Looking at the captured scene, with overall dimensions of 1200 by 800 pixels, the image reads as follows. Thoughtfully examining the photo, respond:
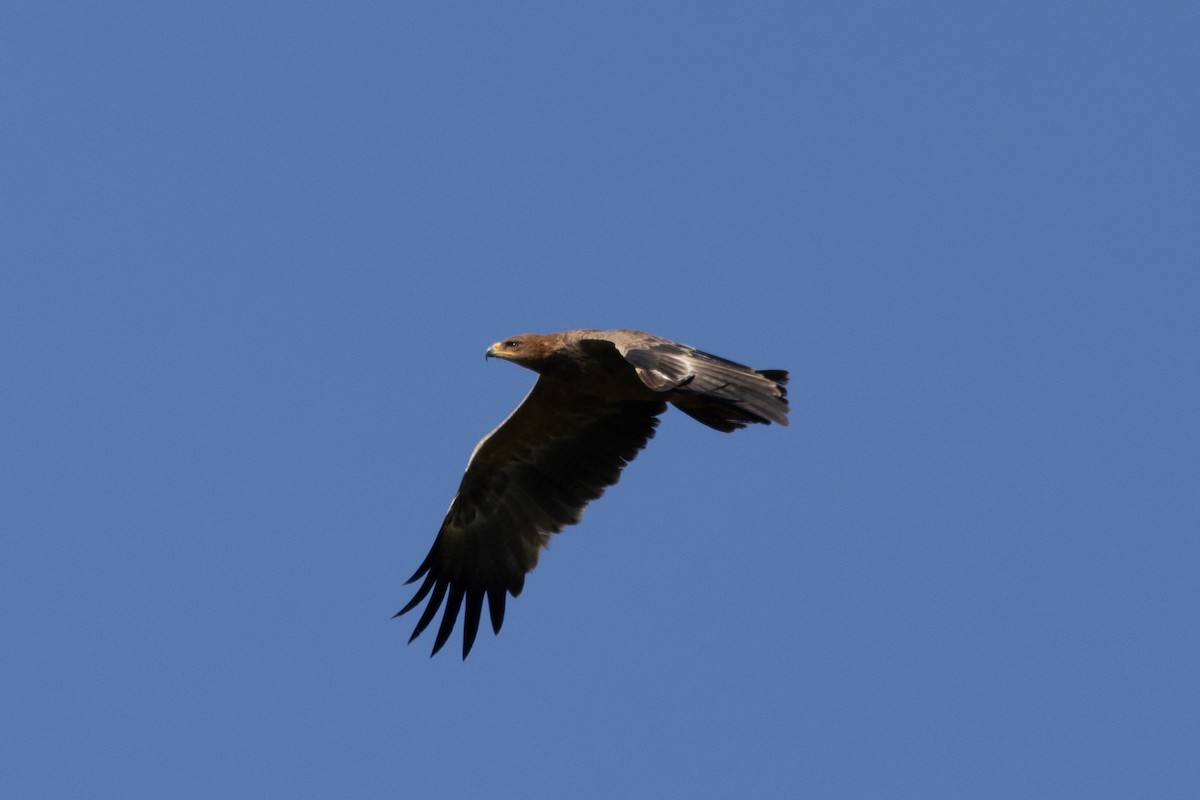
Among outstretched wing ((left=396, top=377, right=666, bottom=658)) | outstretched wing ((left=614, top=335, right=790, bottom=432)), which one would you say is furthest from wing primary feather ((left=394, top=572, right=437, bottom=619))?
outstretched wing ((left=614, top=335, right=790, bottom=432))

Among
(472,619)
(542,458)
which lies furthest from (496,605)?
(542,458)

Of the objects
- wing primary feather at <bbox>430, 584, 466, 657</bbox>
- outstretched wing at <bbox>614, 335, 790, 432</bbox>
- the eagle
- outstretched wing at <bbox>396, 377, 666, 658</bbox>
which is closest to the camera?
outstretched wing at <bbox>614, 335, 790, 432</bbox>

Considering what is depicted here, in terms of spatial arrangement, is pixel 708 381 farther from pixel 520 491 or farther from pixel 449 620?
pixel 449 620

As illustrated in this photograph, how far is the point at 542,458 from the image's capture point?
15.0 m

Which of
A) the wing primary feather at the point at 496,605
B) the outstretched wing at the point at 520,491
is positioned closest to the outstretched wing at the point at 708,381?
the outstretched wing at the point at 520,491

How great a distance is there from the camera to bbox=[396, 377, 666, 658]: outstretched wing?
14609mm

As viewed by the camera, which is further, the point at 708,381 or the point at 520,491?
the point at 520,491

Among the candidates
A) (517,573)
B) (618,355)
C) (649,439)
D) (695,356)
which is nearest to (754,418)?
(695,356)

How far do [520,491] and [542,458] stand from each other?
387 millimetres

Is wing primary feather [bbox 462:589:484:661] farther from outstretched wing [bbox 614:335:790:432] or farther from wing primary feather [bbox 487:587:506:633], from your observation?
outstretched wing [bbox 614:335:790:432]

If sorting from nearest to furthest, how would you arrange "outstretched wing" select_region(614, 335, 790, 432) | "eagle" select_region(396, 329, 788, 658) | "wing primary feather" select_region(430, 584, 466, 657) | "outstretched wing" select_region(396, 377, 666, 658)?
"outstretched wing" select_region(614, 335, 790, 432) < "eagle" select_region(396, 329, 788, 658) < "outstretched wing" select_region(396, 377, 666, 658) < "wing primary feather" select_region(430, 584, 466, 657)

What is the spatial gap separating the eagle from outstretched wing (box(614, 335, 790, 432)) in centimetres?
2

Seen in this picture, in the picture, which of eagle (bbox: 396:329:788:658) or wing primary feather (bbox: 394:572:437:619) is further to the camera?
wing primary feather (bbox: 394:572:437:619)

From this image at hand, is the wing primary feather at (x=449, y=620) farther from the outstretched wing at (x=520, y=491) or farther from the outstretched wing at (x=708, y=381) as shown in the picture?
the outstretched wing at (x=708, y=381)
